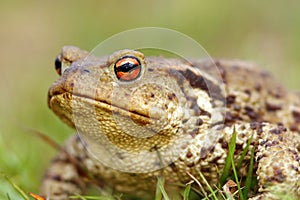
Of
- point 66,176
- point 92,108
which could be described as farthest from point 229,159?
point 66,176

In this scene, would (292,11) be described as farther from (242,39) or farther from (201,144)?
(201,144)

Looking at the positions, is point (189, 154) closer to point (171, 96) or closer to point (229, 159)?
point (229, 159)

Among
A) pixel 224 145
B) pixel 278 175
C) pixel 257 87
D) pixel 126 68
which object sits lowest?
pixel 278 175

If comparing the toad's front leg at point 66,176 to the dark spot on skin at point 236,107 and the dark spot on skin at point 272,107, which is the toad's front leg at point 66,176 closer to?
the dark spot on skin at point 236,107

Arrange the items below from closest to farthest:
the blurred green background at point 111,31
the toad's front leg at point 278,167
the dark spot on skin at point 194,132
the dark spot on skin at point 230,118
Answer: the toad's front leg at point 278,167 → the dark spot on skin at point 194,132 → the dark spot on skin at point 230,118 → the blurred green background at point 111,31

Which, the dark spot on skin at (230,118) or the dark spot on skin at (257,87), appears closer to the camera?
the dark spot on skin at (230,118)

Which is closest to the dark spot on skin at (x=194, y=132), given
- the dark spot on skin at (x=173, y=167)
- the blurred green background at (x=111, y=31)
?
the dark spot on skin at (x=173, y=167)
